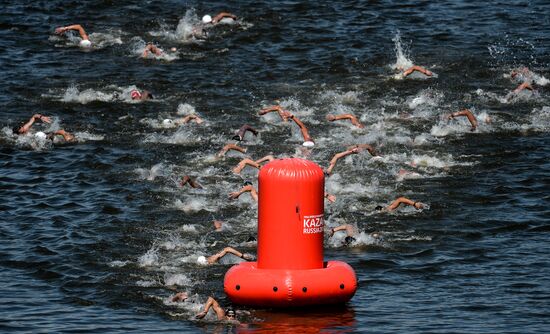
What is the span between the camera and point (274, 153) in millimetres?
33469

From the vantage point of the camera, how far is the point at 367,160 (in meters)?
32.8

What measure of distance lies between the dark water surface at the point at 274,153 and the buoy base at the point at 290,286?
1.34ft

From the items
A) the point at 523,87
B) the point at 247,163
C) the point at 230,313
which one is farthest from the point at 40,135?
the point at 523,87

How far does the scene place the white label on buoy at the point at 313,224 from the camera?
2183 centimetres

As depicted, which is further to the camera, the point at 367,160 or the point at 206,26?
the point at 206,26

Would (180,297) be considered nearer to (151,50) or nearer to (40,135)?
(40,135)

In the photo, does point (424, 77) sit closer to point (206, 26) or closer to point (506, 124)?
point (506, 124)

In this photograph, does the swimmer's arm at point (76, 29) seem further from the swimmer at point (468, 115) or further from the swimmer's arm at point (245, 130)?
the swimmer at point (468, 115)

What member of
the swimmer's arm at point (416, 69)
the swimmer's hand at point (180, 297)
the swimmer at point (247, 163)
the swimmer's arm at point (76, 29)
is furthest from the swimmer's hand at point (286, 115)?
the swimmer's hand at point (180, 297)

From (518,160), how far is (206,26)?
53.0 ft

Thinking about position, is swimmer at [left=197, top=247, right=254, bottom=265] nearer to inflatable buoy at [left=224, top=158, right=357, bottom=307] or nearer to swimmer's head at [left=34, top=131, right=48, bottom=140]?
inflatable buoy at [left=224, top=158, right=357, bottom=307]

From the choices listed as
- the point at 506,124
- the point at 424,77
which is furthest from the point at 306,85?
the point at 506,124

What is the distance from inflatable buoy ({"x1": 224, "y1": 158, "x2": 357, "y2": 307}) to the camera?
2169 centimetres

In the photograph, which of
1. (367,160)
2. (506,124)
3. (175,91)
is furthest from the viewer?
(175,91)
